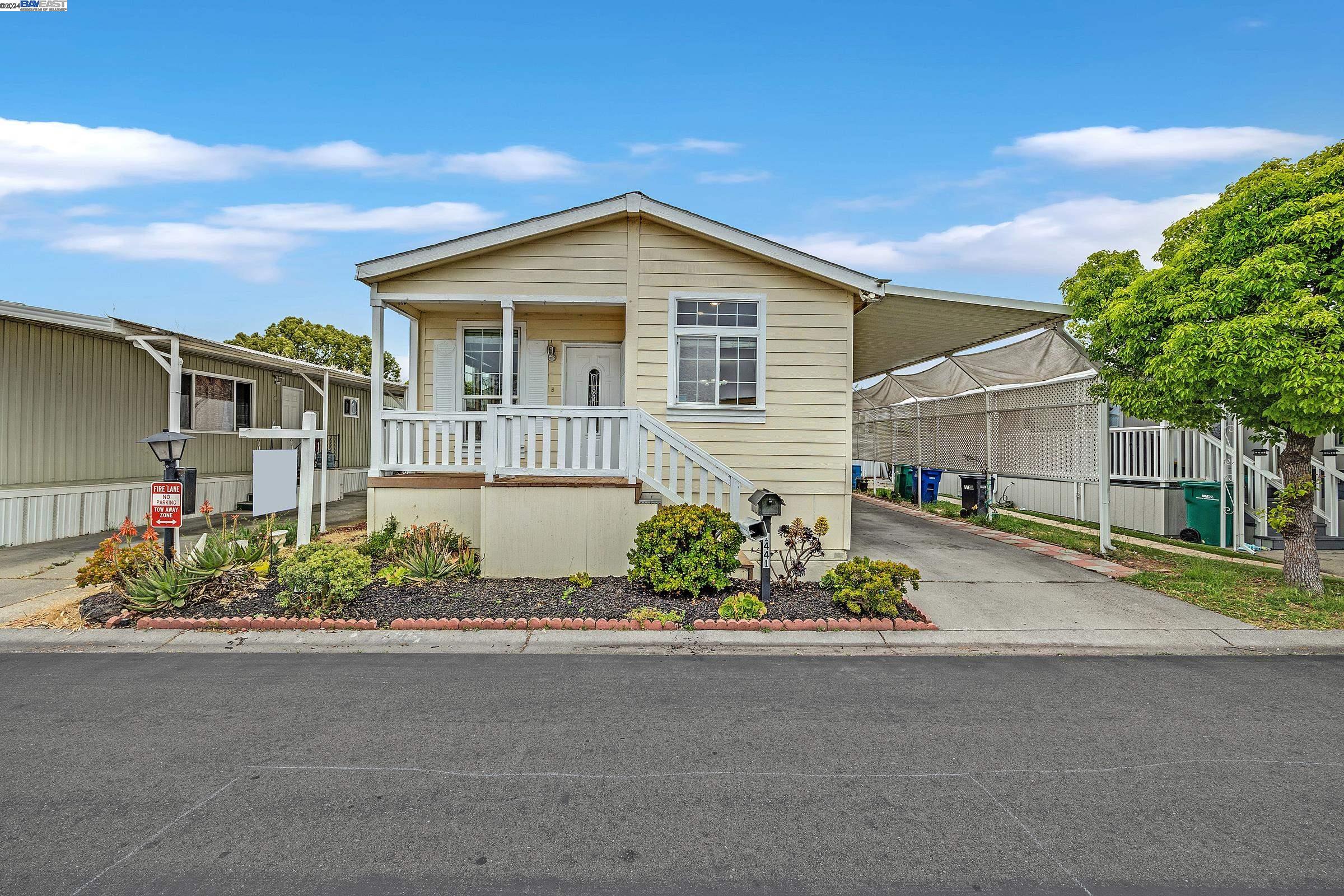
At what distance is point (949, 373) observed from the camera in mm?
15883

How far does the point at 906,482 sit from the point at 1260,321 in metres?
12.4

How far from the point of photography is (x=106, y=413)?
35.3 feet

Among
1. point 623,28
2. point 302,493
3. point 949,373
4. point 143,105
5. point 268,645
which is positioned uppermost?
point 623,28

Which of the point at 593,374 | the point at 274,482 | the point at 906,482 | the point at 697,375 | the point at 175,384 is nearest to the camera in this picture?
the point at 274,482

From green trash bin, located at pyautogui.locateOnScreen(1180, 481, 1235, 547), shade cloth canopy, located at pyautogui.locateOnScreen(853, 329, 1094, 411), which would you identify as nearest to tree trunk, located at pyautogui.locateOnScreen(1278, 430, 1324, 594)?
shade cloth canopy, located at pyautogui.locateOnScreen(853, 329, 1094, 411)

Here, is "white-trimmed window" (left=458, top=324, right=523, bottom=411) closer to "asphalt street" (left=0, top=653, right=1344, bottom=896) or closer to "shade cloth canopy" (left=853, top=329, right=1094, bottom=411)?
"asphalt street" (left=0, top=653, right=1344, bottom=896)

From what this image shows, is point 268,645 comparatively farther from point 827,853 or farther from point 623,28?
point 623,28

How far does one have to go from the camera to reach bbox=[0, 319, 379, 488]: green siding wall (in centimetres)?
938

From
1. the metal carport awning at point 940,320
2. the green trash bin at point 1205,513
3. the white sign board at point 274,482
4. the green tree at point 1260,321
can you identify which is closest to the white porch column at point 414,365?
the white sign board at point 274,482

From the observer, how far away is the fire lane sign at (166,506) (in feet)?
20.8

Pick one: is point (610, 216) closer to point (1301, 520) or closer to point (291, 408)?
point (1301, 520)

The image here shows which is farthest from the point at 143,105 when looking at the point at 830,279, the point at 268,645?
the point at 830,279

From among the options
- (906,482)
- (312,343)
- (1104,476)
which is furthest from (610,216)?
(312,343)

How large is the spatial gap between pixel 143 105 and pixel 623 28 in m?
9.33
